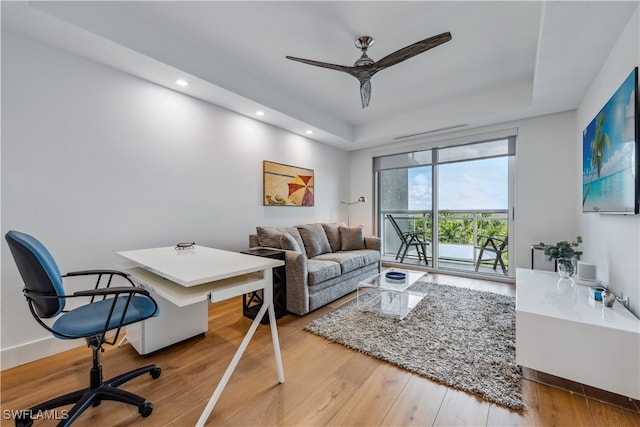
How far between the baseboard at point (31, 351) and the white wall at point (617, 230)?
4103 mm

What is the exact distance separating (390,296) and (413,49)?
2.59 m

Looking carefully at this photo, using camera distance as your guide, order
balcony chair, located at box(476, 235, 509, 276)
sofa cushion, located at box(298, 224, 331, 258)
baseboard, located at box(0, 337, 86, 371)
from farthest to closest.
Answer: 1. balcony chair, located at box(476, 235, 509, 276)
2. sofa cushion, located at box(298, 224, 331, 258)
3. baseboard, located at box(0, 337, 86, 371)

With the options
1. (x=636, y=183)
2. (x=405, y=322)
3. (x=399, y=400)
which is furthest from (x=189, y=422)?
(x=636, y=183)

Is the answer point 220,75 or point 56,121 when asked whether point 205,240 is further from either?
point 220,75

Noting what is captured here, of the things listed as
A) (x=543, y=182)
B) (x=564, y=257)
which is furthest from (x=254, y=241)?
(x=543, y=182)

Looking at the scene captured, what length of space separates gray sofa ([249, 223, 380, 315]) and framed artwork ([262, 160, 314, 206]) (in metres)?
0.58

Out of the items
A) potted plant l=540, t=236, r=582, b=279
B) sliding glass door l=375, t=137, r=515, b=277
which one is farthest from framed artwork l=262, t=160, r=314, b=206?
potted plant l=540, t=236, r=582, b=279

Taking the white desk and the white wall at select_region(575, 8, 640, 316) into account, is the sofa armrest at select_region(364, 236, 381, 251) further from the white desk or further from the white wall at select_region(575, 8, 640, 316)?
the white desk

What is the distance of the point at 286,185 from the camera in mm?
4055

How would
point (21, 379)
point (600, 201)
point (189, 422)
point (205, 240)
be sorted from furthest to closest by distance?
point (205, 240) → point (600, 201) → point (21, 379) → point (189, 422)

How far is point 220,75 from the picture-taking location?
2746 mm

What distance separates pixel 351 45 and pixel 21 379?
12.0ft

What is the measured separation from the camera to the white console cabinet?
142 centimetres

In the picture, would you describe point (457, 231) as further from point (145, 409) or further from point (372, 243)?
point (145, 409)
